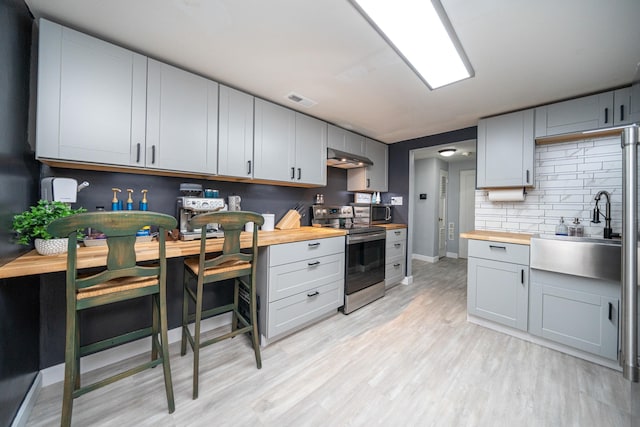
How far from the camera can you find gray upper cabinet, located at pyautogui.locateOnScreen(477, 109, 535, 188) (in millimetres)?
2520

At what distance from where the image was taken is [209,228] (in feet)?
6.80

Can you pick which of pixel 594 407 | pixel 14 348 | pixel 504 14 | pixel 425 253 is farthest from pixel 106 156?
pixel 425 253

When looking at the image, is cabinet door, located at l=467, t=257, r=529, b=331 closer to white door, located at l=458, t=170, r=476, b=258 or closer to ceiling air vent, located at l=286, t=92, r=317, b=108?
ceiling air vent, located at l=286, t=92, r=317, b=108

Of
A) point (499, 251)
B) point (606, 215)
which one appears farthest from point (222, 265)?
point (606, 215)

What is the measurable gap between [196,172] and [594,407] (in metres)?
3.17

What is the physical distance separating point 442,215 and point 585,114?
3615mm

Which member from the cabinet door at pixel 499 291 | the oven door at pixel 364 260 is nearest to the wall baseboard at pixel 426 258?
the oven door at pixel 364 260

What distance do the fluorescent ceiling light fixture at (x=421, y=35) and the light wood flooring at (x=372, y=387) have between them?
7.46 ft

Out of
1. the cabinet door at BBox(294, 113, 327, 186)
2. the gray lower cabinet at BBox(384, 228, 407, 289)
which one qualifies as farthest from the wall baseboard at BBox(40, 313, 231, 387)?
the gray lower cabinet at BBox(384, 228, 407, 289)

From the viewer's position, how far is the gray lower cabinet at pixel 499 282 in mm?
2203

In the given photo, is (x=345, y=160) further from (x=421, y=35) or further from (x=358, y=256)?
(x=421, y=35)

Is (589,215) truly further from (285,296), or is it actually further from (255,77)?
(255,77)

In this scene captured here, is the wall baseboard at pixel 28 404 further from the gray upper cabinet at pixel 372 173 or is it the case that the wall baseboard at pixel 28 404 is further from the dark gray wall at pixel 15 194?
the gray upper cabinet at pixel 372 173

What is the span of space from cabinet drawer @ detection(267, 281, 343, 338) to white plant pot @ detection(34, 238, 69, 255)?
1380mm
